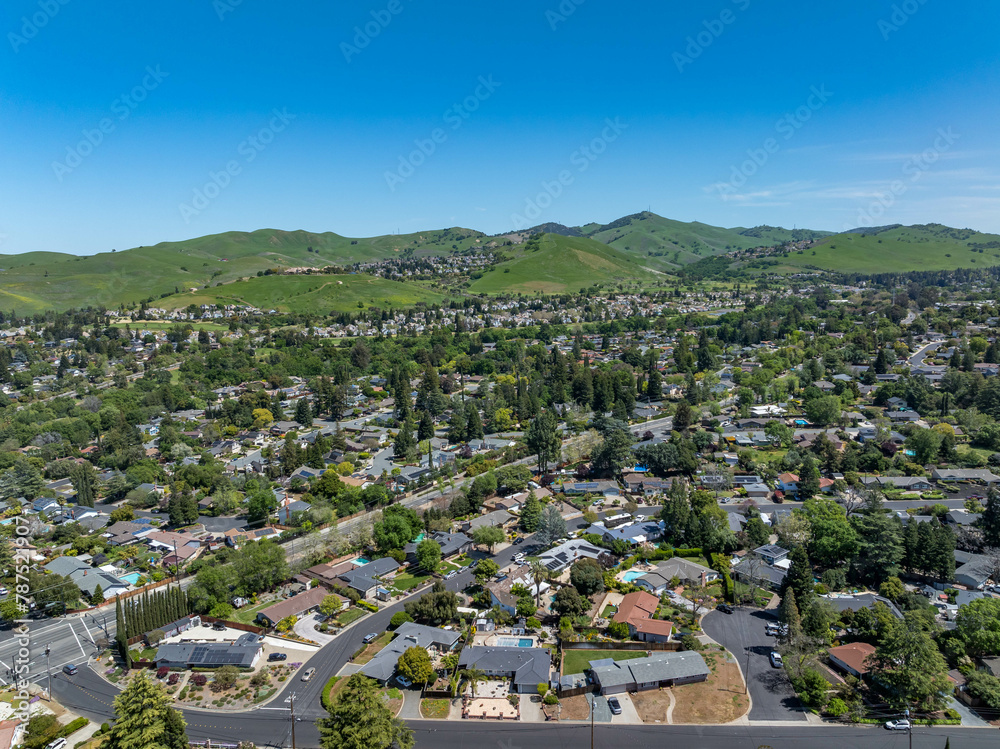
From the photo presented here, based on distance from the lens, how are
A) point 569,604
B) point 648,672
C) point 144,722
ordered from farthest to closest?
point 569,604 → point 648,672 → point 144,722

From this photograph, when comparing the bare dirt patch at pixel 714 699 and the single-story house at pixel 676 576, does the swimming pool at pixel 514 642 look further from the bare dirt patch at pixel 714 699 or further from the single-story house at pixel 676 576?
the single-story house at pixel 676 576

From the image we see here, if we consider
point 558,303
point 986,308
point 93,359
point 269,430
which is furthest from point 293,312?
point 986,308

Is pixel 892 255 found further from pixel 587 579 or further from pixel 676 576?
pixel 587 579

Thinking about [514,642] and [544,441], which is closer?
[514,642]

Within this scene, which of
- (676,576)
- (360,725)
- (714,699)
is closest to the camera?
(360,725)

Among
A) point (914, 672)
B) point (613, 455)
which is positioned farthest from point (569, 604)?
point (613, 455)

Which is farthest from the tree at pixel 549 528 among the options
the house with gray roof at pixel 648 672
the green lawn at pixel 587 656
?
the house with gray roof at pixel 648 672
